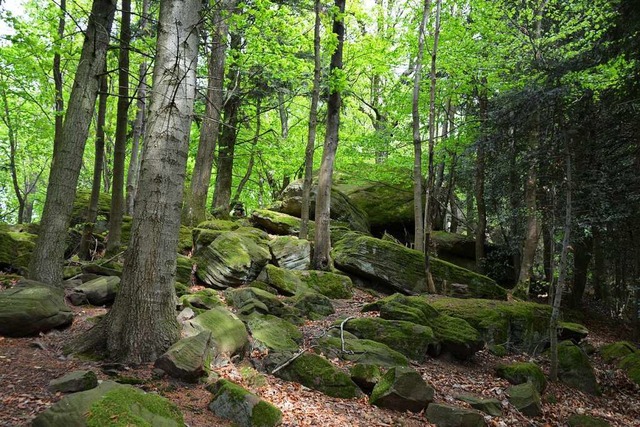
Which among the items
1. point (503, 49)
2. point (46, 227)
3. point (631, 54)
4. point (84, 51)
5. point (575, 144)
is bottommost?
point (46, 227)

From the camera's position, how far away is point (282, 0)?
15781 millimetres

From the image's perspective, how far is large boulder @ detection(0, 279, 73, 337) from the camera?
17.4 ft

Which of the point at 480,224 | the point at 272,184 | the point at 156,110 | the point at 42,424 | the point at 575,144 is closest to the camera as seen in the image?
the point at 42,424

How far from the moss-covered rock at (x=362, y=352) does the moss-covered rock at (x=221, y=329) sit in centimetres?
151

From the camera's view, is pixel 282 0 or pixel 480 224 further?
pixel 480 224

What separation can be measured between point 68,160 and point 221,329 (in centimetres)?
406

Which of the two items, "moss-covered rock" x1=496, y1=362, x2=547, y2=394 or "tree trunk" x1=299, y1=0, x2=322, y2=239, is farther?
"tree trunk" x1=299, y1=0, x2=322, y2=239

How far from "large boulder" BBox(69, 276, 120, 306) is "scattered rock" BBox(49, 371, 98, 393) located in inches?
126

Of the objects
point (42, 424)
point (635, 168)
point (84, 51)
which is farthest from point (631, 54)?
point (42, 424)

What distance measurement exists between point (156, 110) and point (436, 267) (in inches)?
389

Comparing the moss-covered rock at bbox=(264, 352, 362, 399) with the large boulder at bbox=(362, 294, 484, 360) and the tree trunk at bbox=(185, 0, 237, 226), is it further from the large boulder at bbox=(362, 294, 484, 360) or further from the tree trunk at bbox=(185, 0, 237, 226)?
the tree trunk at bbox=(185, 0, 237, 226)

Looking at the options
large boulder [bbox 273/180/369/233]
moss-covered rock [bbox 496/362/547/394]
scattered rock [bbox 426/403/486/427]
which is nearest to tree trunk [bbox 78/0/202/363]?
scattered rock [bbox 426/403/486/427]

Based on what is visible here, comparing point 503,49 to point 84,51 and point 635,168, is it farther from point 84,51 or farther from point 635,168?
point 84,51

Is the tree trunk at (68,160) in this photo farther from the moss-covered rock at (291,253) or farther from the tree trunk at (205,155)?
the tree trunk at (205,155)
